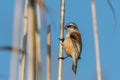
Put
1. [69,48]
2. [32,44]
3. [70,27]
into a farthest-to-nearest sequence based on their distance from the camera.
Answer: [70,27]
[69,48]
[32,44]

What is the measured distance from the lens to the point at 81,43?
1888 millimetres

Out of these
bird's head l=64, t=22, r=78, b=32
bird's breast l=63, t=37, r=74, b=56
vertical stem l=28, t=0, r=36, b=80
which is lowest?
vertical stem l=28, t=0, r=36, b=80

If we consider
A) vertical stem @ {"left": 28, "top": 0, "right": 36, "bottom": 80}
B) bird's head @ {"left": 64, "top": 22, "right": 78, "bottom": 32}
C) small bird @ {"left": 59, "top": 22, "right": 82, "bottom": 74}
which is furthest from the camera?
bird's head @ {"left": 64, "top": 22, "right": 78, "bottom": 32}

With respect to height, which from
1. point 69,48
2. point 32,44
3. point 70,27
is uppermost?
point 70,27

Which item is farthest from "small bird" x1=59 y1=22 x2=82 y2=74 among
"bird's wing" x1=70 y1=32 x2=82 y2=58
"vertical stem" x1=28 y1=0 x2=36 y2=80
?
"vertical stem" x1=28 y1=0 x2=36 y2=80

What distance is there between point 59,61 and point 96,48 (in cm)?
42

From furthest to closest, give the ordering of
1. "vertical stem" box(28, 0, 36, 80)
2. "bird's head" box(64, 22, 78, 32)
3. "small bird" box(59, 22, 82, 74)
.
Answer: "bird's head" box(64, 22, 78, 32)
"small bird" box(59, 22, 82, 74)
"vertical stem" box(28, 0, 36, 80)

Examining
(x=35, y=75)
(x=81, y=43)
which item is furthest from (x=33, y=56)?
(x=81, y=43)

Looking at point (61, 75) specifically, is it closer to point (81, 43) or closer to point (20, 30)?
point (20, 30)

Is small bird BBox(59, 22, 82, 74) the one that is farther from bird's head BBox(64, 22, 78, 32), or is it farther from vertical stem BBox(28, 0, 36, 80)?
vertical stem BBox(28, 0, 36, 80)

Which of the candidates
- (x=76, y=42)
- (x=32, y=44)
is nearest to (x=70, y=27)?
(x=76, y=42)

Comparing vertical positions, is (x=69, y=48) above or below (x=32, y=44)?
above

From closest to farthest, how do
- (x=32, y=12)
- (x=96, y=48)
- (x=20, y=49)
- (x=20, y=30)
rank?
(x=32, y=12)
(x=20, y=49)
(x=20, y=30)
(x=96, y=48)

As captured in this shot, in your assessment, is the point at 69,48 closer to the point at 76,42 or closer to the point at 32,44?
the point at 76,42
